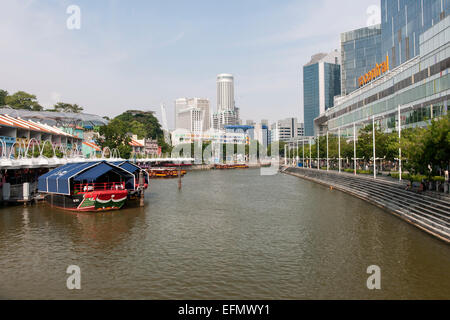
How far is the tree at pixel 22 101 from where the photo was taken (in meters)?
122

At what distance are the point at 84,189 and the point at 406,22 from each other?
123677mm

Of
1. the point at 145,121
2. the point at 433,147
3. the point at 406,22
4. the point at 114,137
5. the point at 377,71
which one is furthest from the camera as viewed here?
the point at 145,121

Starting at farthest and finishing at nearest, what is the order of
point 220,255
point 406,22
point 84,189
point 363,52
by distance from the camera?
point 363,52 < point 406,22 < point 84,189 < point 220,255

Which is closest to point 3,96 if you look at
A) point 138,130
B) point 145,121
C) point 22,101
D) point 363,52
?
point 22,101

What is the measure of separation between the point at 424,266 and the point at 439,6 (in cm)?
10562

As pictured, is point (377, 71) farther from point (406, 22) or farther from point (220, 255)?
point (220, 255)

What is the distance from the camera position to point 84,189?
35.7 m

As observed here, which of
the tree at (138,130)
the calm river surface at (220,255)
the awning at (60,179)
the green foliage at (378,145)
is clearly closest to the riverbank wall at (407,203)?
the calm river surface at (220,255)

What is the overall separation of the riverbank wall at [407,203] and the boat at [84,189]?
27.3 metres

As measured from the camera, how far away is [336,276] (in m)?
16.4

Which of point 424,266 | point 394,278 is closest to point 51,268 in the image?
point 394,278

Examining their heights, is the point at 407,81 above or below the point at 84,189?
above

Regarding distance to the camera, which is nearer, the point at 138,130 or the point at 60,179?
the point at 60,179

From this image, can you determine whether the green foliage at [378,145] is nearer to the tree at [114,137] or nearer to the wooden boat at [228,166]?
the tree at [114,137]
